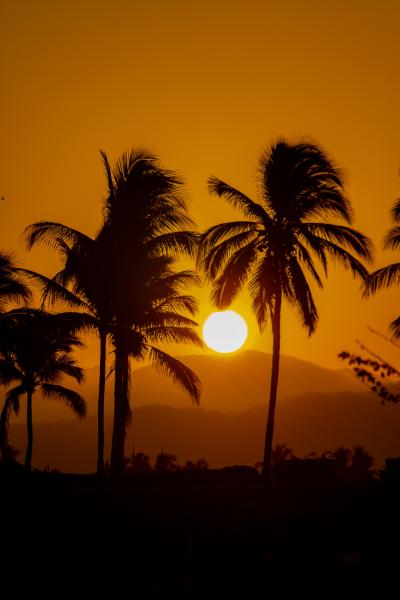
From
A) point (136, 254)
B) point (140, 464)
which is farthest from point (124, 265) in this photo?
point (140, 464)

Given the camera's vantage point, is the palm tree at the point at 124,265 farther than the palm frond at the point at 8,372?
No

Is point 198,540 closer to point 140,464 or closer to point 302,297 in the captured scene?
point 302,297

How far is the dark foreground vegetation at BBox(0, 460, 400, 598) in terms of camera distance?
18.5 meters

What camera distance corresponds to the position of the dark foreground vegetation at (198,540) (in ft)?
60.8

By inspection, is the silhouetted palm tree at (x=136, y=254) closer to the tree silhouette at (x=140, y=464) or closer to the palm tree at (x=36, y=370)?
the palm tree at (x=36, y=370)

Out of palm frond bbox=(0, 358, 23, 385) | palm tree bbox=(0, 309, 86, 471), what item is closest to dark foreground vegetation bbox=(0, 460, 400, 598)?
palm tree bbox=(0, 309, 86, 471)

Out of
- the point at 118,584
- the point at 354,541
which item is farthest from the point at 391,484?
the point at 118,584

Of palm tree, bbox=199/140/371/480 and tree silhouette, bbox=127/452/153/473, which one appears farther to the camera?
tree silhouette, bbox=127/452/153/473

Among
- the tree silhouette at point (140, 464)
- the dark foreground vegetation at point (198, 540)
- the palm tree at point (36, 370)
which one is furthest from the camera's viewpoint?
the tree silhouette at point (140, 464)

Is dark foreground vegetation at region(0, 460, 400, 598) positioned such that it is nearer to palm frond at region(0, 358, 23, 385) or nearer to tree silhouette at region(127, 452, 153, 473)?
palm frond at region(0, 358, 23, 385)

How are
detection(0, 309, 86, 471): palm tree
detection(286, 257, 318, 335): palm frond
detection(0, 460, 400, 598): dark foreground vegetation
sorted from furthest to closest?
detection(0, 309, 86, 471): palm tree
detection(286, 257, 318, 335): palm frond
detection(0, 460, 400, 598): dark foreground vegetation

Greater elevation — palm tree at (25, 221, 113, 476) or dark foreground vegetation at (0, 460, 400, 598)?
palm tree at (25, 221, 113, 476)

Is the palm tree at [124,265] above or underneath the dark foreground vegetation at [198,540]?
above

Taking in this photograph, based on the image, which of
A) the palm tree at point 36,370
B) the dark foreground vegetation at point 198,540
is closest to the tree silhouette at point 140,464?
the palm tree at point 36,370
